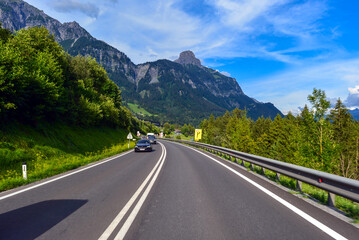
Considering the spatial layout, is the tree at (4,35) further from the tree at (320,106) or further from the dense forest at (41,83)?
the tree at (320,106)

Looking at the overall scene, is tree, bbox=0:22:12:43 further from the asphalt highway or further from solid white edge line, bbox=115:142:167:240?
solid white edge line, bbox=115:142:167:240

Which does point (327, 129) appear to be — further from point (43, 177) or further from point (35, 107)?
point (35, 107)

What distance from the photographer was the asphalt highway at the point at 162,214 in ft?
11.0

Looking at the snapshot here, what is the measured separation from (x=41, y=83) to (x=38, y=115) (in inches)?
133

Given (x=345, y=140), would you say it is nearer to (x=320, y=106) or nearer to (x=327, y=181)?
(x=320, y=106)

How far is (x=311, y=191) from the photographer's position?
19.7ft

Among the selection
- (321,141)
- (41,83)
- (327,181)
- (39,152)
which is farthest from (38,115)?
(321,141)

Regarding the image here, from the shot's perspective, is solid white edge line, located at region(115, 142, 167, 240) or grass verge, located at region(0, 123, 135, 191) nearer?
solid white edge line, located at region(115, 142, 167, 240)

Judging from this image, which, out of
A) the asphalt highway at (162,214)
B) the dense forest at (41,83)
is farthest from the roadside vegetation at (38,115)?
the asphalt highway at (162,214)

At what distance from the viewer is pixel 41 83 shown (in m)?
19.2

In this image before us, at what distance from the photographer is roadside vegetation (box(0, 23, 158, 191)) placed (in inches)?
517

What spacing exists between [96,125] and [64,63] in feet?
40.5

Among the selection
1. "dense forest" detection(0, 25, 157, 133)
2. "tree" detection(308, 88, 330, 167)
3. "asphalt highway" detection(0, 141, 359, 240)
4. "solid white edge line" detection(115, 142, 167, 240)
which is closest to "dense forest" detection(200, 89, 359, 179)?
"tree" detection(308, 88, 330, 167)

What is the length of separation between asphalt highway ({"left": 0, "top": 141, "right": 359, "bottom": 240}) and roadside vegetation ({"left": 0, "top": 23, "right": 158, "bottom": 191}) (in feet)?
9.15
